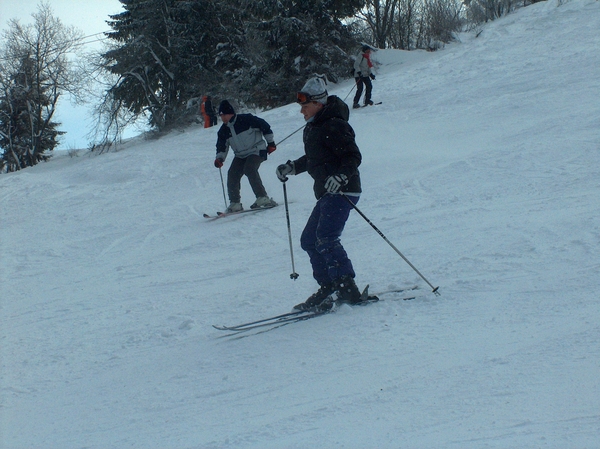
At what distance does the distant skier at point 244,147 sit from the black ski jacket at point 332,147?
361 centimetres

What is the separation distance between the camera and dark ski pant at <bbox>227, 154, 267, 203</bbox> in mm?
7934

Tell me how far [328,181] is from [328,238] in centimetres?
51

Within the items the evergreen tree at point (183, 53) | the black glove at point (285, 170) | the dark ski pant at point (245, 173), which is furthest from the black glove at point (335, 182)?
the evergreen tree at point (183, 53)

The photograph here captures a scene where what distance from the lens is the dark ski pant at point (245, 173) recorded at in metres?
7.93

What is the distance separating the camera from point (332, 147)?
157 inches

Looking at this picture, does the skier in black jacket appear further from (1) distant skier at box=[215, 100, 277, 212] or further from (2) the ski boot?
(1) distant skier at box=[215, 100, 277, 212]

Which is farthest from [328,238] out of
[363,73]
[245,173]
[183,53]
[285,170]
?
[183,53]

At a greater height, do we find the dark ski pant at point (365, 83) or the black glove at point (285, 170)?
the dark ski pant at point (365, 83)

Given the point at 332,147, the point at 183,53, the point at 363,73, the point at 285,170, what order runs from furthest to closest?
the point at 183,53 → the point at 363,73 → the point at 285,170 → the point at 332,147

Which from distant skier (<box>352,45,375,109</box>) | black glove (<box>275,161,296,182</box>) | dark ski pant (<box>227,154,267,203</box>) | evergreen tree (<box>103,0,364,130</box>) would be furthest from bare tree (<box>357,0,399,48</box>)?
black glove (<box>275,161,296,182</box>)

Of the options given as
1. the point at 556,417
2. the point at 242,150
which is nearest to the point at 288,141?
the point at 242,150

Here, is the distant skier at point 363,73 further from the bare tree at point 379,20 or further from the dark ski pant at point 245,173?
the bare tree at point 379,20

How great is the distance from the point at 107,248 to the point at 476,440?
5.87 metres

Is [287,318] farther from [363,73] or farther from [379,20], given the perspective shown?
[379,20]
